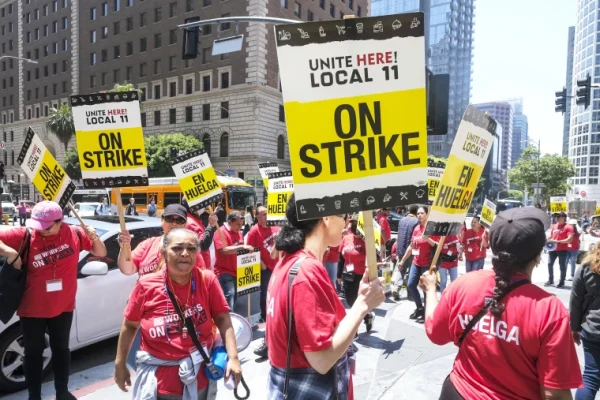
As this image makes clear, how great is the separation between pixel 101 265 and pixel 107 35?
50.3 meters

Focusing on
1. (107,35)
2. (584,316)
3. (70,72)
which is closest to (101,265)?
(584,316)

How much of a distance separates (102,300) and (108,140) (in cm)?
213

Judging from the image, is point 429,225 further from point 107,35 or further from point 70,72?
point 70,72

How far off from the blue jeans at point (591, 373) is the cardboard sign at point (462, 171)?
A: 149 cm

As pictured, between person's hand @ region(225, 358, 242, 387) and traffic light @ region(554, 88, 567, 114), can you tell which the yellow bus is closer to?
traffic light @ region(554, 88, 567, 114)

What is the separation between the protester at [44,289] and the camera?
3.61 meters

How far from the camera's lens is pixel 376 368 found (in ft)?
16.2

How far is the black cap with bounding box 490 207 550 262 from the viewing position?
1.94 meters

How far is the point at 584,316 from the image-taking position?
3.36 m

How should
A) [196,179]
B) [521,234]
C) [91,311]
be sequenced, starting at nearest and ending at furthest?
[521,234] → [91,311] → [196,179]

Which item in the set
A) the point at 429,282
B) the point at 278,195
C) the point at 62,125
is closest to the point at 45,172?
the point at 278,195

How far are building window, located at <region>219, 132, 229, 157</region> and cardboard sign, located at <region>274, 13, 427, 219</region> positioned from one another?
127 feet

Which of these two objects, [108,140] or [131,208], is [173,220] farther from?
[131,208]

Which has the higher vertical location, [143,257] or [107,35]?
[107,35]
